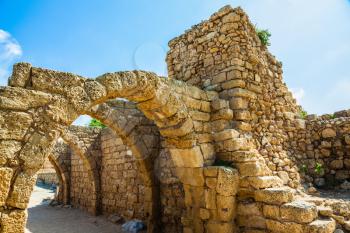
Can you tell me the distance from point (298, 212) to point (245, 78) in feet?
7.90

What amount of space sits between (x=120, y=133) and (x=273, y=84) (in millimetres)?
3951

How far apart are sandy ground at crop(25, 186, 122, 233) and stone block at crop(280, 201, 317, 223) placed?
199 inches

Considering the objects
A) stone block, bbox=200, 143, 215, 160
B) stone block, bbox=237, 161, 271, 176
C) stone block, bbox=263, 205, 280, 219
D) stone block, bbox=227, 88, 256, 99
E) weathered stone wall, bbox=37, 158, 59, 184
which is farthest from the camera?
weathered stone wall, bbox=37, 158, 59, 184

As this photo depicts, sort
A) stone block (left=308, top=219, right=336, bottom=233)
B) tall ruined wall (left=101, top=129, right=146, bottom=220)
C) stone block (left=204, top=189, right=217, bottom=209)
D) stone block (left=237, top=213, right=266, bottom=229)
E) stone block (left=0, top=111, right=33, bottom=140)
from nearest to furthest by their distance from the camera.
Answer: stone block (left=0, top=111, right=33, bottom=140) < stone block (left=308, top=219, right=336, bottom=233) < stone block (left=237, top=213, right=266, bottom=229) < stone block (left=204, top=189, right=217, bottom=209) < tall ruined wall (left=101, top=129, right=146, bottom=220)

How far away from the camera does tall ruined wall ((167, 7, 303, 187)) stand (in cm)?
470

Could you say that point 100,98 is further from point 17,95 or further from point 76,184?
point 76,184

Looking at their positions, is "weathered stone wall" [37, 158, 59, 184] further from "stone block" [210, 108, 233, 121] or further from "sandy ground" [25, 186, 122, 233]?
"stone block" [210, 108, 233, 121]

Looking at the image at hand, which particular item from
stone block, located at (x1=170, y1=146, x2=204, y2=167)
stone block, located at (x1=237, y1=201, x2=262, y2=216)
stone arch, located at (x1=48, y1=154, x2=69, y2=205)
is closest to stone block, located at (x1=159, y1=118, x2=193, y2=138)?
stone block, located at (x1=170, y1=146, x2=204, y2=167)

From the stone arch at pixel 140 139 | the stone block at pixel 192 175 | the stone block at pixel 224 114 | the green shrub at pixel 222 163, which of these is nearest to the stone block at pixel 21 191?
the stone block at pixel 192 175

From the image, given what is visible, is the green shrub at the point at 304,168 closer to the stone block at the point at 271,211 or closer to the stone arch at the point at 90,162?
the stone block at the point at 271,211

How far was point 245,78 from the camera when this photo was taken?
482cm

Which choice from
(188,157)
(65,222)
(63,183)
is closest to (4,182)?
(188,157)

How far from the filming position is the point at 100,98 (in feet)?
10.7

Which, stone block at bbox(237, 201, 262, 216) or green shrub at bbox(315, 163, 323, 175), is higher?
green shrub at bbox(315, 163, 323, 175)
